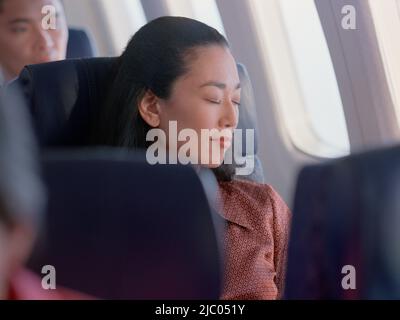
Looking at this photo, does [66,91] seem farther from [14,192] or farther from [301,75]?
[14,192]

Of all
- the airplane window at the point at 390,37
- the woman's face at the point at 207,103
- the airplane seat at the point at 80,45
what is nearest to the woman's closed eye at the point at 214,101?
the woman's face at the point at 207,103

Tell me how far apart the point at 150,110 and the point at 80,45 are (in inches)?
7.1

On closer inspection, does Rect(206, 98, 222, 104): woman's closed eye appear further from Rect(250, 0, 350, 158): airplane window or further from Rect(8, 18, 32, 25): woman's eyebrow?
Rect(8, 18, 32, 25): woman's eyebrow

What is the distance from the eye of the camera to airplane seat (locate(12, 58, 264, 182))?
1976 mm

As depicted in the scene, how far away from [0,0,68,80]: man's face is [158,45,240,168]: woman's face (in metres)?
0.25

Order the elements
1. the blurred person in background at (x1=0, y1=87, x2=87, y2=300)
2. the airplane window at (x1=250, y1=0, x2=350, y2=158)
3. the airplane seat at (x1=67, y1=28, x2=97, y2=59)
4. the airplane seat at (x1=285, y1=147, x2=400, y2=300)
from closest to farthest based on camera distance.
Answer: the blurred person in background at (x1=0, y1=87, x2=87, y2=300) → the airplane seat at (x1=285, y1=147, x2=400, y2=300) → the airplane seat at (x1=67, y1=28, x2=97, y2=59) → the airplane window at (x1=250, y1=0, x2=350, y2=158)

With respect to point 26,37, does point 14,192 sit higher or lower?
lower

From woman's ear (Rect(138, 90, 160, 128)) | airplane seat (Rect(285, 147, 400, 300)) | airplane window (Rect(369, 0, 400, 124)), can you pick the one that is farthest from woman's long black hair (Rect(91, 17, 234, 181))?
airplane seat (Rect(285, 147, 400, 300))

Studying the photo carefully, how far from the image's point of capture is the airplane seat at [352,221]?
1.42 metres

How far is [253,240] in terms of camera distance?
2031mm

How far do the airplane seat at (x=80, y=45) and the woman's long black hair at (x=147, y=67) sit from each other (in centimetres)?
6

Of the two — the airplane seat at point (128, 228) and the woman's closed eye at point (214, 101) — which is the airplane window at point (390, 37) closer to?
the woman's closed eye at point (214, 101)

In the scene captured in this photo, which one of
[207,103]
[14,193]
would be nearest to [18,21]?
[207,103]

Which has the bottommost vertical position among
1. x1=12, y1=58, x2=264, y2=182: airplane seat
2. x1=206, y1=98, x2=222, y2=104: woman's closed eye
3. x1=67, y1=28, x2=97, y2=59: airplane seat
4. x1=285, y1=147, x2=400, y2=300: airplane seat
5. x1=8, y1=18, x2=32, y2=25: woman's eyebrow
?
x1=285, y1=147, x2=400, y2=300: airplane seat
